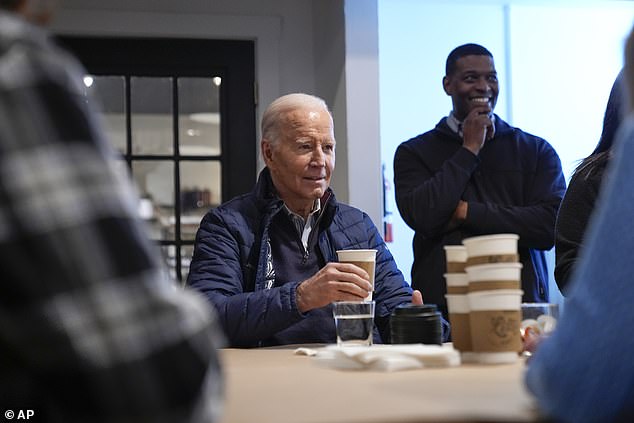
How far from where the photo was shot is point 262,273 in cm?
269

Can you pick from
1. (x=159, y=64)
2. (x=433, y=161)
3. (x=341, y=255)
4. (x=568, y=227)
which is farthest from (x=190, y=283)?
(x=159, y=64)

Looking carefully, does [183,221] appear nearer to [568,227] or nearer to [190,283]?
[190,283]

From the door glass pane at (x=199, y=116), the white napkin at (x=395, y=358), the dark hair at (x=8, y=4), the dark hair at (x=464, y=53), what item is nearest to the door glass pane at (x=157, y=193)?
the door glass pane at (x=199, y=116)

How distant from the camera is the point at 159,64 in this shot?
4.38 metres

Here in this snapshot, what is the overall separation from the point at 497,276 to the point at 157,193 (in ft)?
9.60

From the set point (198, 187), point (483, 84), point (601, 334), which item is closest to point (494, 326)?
point (601, 334)

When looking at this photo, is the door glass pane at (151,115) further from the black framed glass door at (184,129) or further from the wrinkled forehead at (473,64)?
the wrinkled forehead at (473,64)

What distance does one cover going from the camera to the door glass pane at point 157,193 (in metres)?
4.41

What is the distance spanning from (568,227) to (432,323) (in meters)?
0.62

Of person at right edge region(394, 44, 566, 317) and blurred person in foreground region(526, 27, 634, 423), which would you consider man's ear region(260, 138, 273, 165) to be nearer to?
person at right edge region(394, 44, 566, 317)

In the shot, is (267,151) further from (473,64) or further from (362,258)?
(473,64)

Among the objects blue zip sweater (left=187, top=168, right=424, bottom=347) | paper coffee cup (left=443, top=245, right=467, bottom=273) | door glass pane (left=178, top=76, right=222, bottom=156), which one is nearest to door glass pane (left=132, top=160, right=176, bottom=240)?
door glass pane (left=178, top=76, right=222, bottom=156)

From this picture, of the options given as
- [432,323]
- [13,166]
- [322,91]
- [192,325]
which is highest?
[322,91]

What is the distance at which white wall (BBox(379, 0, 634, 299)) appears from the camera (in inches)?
202
